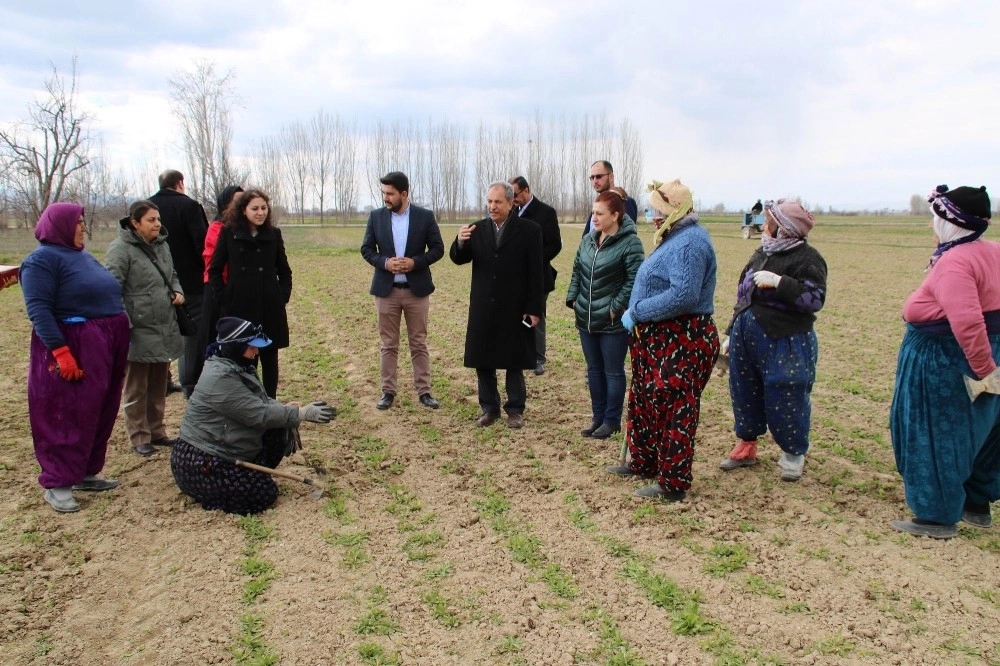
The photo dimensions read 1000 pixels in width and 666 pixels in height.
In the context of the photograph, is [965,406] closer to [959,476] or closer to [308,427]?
[959,476]

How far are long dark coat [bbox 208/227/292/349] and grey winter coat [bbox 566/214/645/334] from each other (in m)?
2.27

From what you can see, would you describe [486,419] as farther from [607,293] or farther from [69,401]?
[69,401]

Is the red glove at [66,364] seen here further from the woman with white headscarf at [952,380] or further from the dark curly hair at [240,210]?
the woman with white headscarf at [952,380]

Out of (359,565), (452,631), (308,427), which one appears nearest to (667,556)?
(452,631)

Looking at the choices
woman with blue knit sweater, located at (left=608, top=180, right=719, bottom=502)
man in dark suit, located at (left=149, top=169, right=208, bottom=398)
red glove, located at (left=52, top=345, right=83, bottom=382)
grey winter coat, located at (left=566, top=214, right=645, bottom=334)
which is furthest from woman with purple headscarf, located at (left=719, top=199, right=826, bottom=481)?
man in dark suit, located at (left=149, top=169, right=208, bottom=398)

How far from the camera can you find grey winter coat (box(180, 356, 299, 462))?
4215 millimetres

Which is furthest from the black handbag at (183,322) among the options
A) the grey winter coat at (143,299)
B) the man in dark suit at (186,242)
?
the man in dark suit at (186,242)

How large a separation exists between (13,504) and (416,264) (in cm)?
328

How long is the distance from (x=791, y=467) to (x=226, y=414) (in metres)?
3.53

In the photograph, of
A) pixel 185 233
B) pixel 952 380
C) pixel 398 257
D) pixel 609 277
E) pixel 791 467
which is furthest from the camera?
pixel 185 233

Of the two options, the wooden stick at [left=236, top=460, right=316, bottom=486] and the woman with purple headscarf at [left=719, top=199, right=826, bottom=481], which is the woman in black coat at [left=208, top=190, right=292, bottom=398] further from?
the woman with purple headscarf at [left=719, top=199, right=826, bottom=481]

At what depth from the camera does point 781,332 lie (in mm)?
4348

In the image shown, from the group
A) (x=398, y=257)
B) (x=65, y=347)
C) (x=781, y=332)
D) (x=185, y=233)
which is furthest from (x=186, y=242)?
(x=781, y=332)

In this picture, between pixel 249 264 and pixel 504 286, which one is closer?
pixel 249 264
